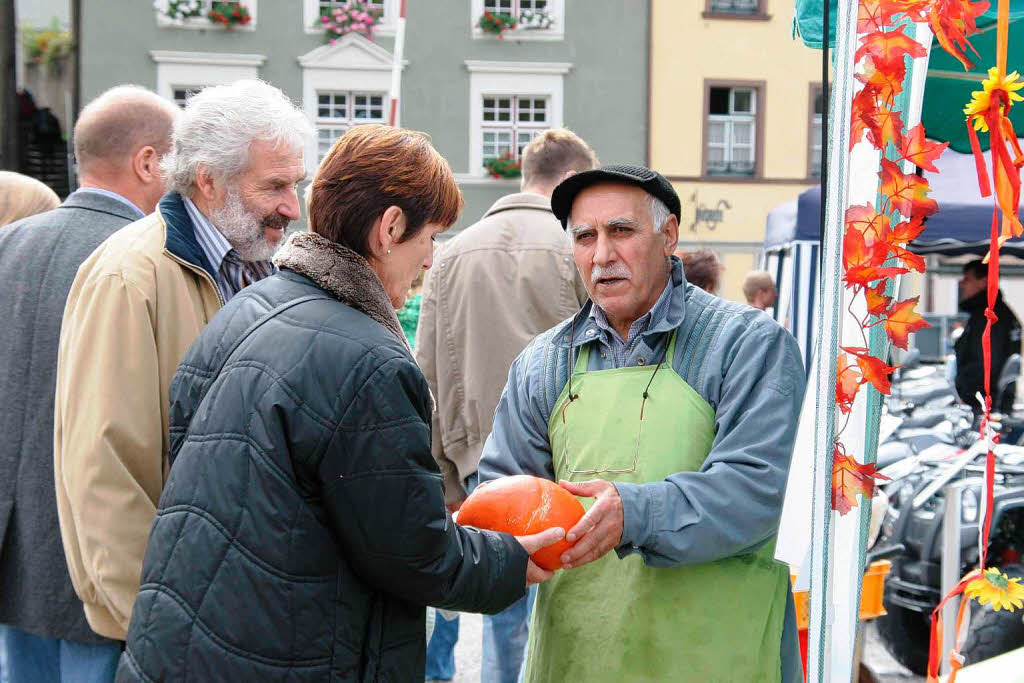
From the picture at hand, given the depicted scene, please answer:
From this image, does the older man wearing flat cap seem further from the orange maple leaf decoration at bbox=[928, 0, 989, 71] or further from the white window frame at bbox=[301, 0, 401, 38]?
the white window frame at bbox=[301, 0, 401, 38]

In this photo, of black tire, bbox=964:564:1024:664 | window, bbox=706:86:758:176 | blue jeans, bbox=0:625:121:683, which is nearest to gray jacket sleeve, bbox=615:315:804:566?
blue jeans, bbox=0:625:121:683

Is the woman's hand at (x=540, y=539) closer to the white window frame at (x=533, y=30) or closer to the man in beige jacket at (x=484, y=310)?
the man in beige jacket at (x=484, y=310)

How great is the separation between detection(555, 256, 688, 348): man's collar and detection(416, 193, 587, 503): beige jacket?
51.7 inches

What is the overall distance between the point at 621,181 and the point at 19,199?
2.50 metres

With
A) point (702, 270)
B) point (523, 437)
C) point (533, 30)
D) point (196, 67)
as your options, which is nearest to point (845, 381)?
point (523, 437)

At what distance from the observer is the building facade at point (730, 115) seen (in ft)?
71.3

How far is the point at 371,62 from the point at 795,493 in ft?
65.7

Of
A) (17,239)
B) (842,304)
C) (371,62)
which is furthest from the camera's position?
(371,62)

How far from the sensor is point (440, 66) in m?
21.0

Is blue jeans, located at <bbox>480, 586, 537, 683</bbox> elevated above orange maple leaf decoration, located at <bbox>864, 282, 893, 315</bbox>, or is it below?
below

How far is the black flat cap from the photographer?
7.47 ft

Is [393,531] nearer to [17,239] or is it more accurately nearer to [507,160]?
[17,239]

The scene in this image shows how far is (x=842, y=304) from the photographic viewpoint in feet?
6.02

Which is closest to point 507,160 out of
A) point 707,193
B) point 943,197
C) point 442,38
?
point 442,38
